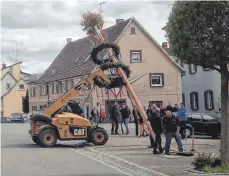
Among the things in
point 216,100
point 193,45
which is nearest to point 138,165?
point 193,45

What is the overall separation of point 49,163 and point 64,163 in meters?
0.46

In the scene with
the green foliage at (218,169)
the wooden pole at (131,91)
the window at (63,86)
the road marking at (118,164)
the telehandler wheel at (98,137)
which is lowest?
the road marking at (118,164)

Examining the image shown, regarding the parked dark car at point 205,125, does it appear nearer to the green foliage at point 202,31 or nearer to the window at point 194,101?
the green foliage at point 202,31

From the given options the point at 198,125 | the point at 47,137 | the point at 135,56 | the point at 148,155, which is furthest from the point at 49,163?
the point at 135,56

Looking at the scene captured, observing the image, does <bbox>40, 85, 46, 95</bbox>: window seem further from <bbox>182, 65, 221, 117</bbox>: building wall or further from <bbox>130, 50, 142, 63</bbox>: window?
<bbox>182, 65, 221, 117</bbox>: building wall

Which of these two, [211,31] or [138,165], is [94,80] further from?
[211,31]

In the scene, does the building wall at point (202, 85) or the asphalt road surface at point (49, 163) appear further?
the building wall at point (202, 85)

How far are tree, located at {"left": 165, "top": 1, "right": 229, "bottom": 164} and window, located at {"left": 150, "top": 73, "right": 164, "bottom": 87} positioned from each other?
3991cm

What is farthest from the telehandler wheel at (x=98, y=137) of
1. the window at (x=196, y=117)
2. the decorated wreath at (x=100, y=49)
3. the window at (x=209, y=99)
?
the window at (x=209, y=99)

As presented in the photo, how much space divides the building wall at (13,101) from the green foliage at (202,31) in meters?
77.8

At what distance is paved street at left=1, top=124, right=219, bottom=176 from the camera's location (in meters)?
13.7

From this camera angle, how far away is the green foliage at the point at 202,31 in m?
11.3

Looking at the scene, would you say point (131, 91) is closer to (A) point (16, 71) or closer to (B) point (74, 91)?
(B) point (74, 91)

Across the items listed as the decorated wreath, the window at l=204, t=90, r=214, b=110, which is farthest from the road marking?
the window at l=204, t=90, r=214, b=110
